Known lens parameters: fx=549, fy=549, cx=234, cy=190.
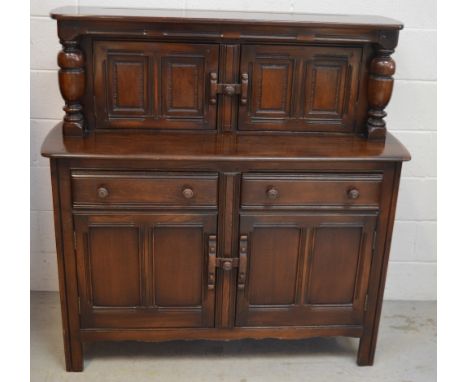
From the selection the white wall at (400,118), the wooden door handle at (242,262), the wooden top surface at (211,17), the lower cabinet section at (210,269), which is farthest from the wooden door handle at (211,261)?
the white wall at (400,118)

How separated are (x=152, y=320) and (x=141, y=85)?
0.99 meters

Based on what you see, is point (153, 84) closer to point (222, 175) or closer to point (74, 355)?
point (222, 175)

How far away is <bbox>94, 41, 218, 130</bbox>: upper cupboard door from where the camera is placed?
223 cm

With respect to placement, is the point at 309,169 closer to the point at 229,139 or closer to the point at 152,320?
the point at 229,139

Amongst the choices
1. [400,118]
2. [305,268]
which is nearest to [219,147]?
[305,268]

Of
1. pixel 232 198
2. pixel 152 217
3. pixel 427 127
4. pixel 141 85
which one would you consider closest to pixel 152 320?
pixel 152 217

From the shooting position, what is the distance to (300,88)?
234 cm

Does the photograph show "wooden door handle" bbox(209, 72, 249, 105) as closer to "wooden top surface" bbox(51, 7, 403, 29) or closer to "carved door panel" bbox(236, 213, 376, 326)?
"wooden top surface" bbox(51, 7, 403, 29)

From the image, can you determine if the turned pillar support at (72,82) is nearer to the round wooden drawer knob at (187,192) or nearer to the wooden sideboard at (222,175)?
the wooden sideboard at (222,175)

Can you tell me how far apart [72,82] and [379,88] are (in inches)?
48.9

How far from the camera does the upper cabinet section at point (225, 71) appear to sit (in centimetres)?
216

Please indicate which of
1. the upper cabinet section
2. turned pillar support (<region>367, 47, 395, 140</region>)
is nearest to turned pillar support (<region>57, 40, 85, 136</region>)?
the upper cabinet section

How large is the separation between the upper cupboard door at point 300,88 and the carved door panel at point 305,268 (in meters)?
0.44

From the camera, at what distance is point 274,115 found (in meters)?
2.37
